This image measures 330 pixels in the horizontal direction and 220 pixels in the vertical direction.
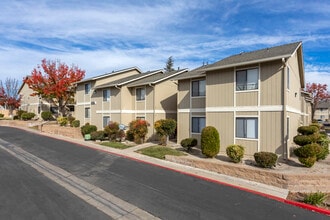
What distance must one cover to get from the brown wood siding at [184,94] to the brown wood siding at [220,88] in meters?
3.06

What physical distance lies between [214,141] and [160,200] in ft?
23.9

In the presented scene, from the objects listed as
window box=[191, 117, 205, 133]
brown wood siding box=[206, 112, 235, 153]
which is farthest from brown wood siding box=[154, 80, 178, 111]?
brown wood siding box=[206, 112, 235, 153]

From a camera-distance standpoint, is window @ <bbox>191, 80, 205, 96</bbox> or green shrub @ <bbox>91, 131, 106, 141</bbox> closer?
window @ <bbox>191, 80, 205, 96</bbox>

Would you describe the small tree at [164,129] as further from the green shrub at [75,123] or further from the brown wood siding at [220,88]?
the green shrub at [75,123]

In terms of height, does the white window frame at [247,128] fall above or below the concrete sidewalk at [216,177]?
above

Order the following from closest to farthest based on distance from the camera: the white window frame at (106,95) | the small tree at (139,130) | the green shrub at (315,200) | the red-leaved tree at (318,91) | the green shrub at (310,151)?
the green shrub at (315,200) → the green shrub at (310,151) → the small tree at (139,130) → the white window frame at (106,95) → the red-leaved tree at (318,91)

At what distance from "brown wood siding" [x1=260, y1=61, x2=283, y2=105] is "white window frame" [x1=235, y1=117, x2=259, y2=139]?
1323mm

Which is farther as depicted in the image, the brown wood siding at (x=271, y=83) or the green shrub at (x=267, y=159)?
the brown wood siding at (x=271, y=83)

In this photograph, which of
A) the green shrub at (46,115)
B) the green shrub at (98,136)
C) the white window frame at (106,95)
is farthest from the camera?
the green shrub at (46,115)

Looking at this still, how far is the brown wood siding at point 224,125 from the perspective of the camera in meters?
15.9

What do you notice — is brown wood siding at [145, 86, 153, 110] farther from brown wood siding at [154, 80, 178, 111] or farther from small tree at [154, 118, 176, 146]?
small tree at [154, 118, 176, 146]

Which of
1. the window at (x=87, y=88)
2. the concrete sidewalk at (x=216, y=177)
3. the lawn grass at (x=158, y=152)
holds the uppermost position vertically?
the window at (x=87, y=88)

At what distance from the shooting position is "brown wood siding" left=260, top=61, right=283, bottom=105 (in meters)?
14.0

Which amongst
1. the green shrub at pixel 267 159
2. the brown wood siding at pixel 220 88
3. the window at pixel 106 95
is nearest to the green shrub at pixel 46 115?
the window at pixel 106 95
